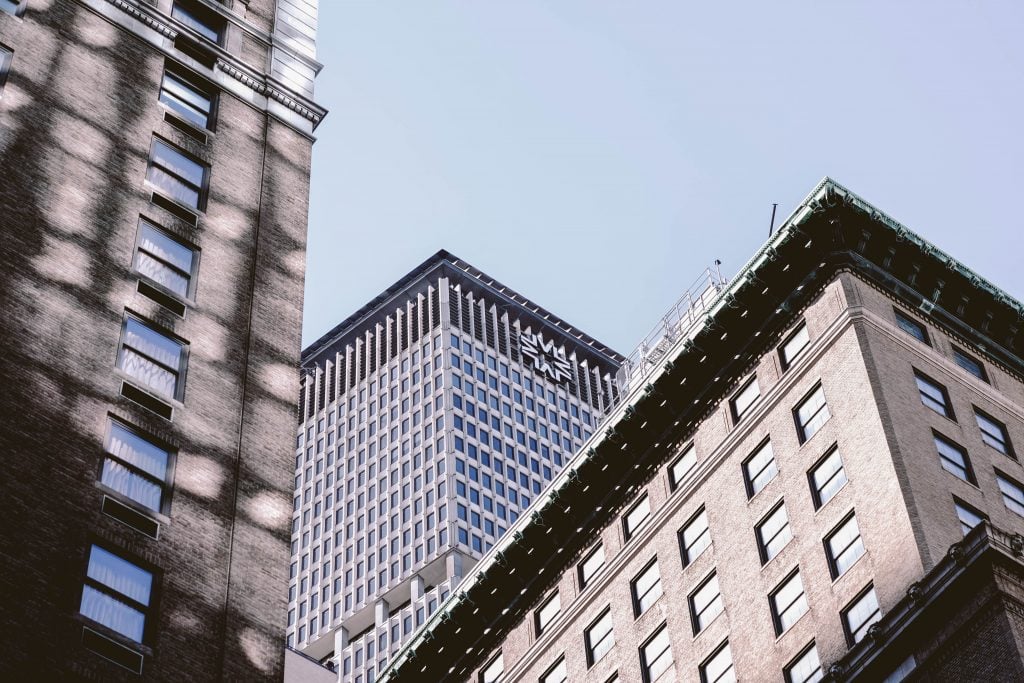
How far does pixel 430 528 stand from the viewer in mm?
Result: 177875

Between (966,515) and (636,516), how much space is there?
16494 mm

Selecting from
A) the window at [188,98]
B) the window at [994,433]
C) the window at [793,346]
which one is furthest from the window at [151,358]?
the window at [994,433]

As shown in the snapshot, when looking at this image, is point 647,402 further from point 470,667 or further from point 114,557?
point 114,557

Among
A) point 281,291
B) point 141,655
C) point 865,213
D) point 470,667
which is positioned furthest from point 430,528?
point 141,655

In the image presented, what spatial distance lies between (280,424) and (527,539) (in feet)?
97.3

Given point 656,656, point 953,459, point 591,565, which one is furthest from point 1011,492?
point 591,565

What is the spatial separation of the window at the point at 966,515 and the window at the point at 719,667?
30.6ft

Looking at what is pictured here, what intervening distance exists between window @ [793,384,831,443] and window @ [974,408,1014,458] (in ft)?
20.1

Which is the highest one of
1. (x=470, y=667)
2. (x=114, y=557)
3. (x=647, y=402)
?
(x=647, y=402)

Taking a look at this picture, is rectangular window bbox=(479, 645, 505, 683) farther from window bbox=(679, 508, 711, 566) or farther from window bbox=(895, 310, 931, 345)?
window bbox=(895, 310, 931, 345)

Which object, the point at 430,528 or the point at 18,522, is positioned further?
the point at 430,528

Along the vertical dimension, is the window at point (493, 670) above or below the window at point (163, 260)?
above

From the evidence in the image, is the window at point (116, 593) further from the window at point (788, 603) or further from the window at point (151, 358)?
the window at point (788, 603)

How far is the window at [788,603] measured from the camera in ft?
177
